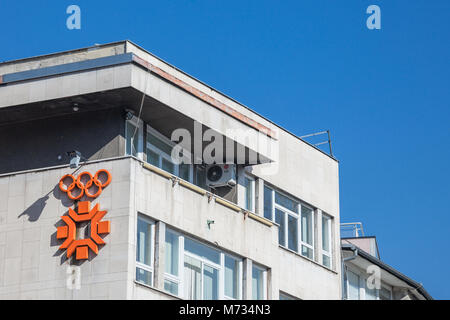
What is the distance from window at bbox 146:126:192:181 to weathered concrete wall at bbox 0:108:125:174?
5.12 feet

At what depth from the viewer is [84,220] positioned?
108 feet

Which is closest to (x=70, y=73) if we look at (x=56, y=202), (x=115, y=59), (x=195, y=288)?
(x=115, y=59)

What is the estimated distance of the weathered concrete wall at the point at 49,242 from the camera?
106 feet

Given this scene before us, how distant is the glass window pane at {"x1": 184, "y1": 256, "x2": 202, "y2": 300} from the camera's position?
34812mm

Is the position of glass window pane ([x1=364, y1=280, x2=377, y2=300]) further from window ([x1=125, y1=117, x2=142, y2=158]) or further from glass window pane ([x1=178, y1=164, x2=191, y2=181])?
window ([x1=125, y1=117, x2=142, y2=158])

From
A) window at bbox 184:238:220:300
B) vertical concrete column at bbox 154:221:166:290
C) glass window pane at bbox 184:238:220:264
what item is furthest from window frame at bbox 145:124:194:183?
vertical concrete column at bbox 154:221:166:290

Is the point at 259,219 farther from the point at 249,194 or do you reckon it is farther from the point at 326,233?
the point at 326,233

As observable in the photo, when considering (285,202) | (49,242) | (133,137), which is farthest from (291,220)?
(49,242)

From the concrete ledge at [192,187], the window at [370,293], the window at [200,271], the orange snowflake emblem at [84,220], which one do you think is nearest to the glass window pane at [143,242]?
the orange snowflake emblem at [84,220]

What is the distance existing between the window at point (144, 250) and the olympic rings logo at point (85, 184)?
4.02ft

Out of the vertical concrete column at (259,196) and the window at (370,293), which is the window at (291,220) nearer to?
the vertical concrete column at (259,196)
